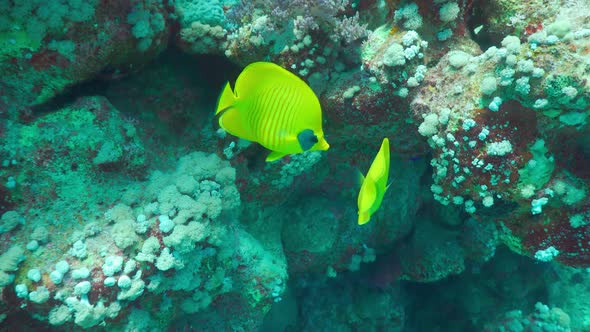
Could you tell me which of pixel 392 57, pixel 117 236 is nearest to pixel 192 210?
pixel 117 236

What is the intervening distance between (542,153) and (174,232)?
8.77 ft

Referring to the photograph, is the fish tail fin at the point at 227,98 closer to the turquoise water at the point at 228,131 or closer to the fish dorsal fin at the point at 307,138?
the turquoise water at the point at 228,131

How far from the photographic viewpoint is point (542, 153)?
2.51 meters

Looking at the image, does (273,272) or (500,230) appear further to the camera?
(273,272)

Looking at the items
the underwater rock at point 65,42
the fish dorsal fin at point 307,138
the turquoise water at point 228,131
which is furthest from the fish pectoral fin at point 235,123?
the underwater rock at point 65,42

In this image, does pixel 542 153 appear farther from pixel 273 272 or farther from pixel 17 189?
pixel 17 189

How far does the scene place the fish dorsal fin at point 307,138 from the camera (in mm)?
1582

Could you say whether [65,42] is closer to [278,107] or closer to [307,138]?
[278,107]

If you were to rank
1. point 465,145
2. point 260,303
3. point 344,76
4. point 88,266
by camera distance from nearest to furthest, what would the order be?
point 88,266 → point 465,145 → point 344,76 → point 260,303

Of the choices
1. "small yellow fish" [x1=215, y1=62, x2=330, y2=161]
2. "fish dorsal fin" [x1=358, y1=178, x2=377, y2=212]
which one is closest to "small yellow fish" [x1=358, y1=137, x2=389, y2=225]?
"fish dorsal fin" [x1=358, y1=178, x2=377, y2=212]

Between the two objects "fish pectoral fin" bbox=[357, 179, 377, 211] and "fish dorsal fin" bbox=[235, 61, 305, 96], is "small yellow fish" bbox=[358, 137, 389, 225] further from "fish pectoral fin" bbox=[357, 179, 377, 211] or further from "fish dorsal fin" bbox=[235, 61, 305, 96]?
"fish dorsal fin" bbox=[235, 61, 305, 96]

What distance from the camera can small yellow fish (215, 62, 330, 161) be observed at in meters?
1.58

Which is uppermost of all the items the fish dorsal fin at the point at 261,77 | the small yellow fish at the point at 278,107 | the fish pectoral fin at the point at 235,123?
the fish dorsal fin at the point at 261,77

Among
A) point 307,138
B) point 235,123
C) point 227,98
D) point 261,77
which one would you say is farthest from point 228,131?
point 307,138
